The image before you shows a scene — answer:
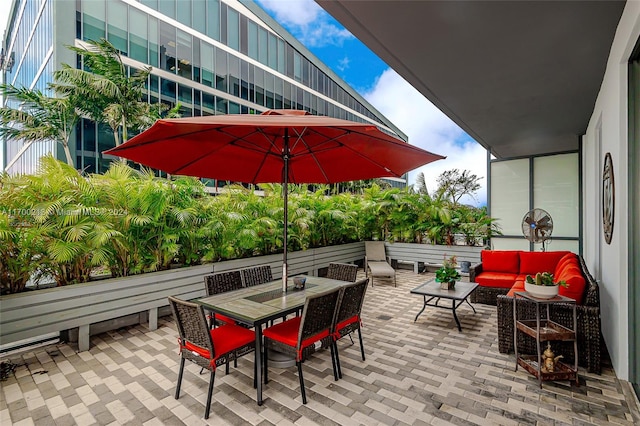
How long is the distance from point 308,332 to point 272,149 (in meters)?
2.17

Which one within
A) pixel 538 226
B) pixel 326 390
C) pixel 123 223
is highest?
pixel 123 223

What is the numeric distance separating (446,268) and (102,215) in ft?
15.7

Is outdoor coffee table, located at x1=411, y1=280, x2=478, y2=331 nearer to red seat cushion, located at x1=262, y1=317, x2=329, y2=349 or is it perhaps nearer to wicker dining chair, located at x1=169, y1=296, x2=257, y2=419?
red seat cushion, located at x1=262, y1=317, x2=329, y2=349

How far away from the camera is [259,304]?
9.30ft

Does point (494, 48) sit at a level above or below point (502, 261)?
above

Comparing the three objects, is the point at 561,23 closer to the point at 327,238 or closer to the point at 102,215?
the point at 102,215

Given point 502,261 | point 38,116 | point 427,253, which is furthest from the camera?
point 38,116

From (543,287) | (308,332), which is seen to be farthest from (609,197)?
(308,332)

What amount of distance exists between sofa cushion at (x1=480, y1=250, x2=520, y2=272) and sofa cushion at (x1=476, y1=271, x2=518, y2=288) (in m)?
0.18

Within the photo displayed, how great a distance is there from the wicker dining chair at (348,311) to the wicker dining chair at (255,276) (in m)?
1.34

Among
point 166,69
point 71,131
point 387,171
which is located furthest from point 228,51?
point 387,171

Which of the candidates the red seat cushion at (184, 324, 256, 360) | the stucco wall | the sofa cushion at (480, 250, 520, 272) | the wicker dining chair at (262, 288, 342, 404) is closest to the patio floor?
the wicker dining chair at (262, 288, 342, 404)

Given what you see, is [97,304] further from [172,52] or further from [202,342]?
[172,52]

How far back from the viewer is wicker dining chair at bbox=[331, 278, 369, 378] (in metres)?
2.92
